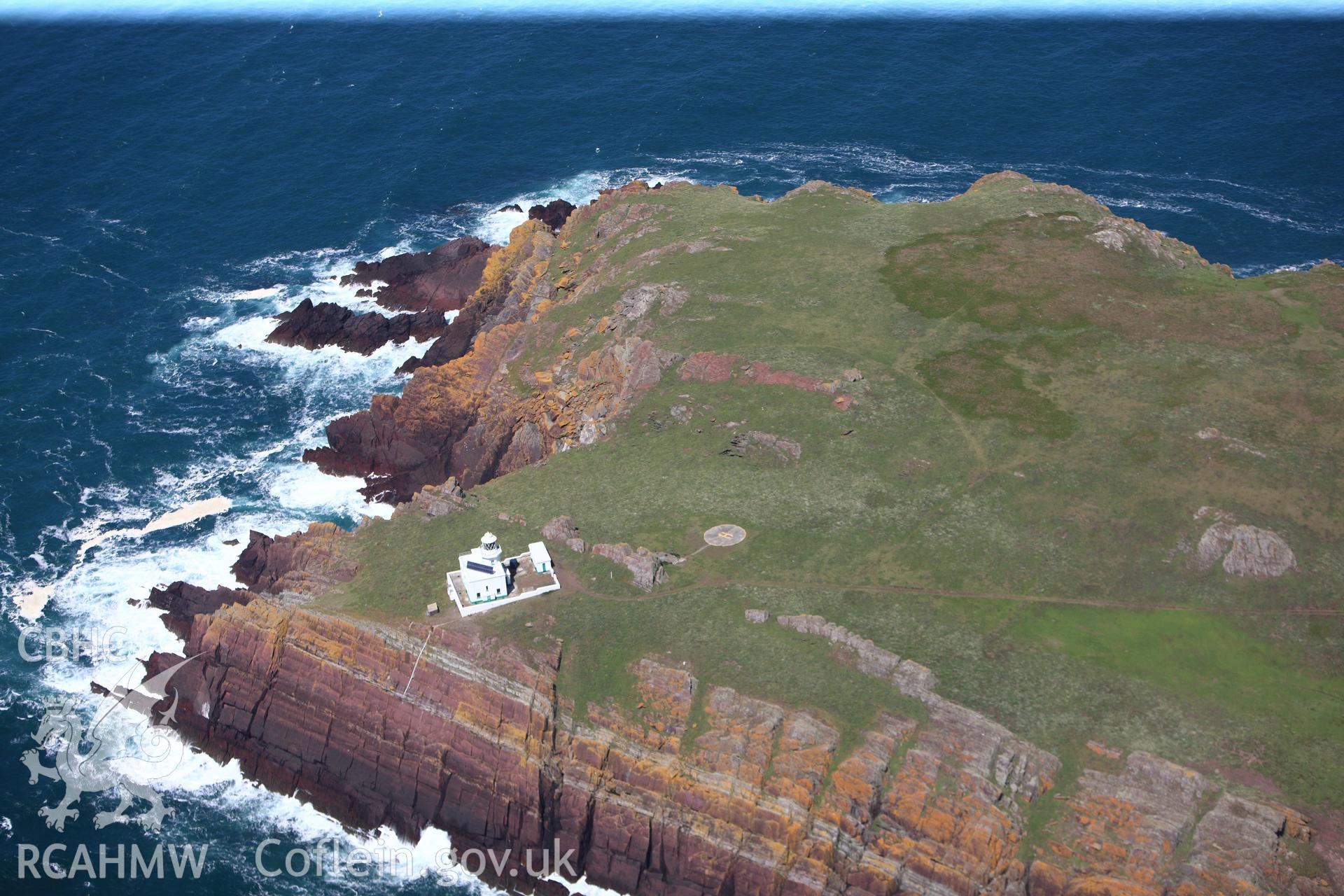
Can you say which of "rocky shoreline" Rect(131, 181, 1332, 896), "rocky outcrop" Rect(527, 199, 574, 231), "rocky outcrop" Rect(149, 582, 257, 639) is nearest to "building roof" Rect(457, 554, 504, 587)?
"rocky shoreline" Rect(131, 181, 1332, 896)

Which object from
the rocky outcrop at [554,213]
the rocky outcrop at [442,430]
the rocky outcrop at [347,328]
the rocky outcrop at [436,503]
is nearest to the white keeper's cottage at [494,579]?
the rocky outcrop at [436,503]

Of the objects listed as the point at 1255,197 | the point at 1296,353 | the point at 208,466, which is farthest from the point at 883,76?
the point at 208,466

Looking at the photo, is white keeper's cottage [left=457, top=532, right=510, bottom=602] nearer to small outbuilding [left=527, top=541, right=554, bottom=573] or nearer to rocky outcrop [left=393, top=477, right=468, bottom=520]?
small outbuilding [left=527, top=541, right=554, bottom=573]

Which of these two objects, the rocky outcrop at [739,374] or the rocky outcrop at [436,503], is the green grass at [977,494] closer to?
the rocky outcrop at [436,503]

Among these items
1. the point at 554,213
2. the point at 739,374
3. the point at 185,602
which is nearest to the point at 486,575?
the point at 185,602

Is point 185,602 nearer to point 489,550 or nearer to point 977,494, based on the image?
point 489,550

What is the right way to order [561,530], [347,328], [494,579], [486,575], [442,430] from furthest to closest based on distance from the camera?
[347,328] → [442,430] → [561,530] → [486,575] → [494,579]

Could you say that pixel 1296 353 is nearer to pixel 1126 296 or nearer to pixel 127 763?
pixel 1126 296

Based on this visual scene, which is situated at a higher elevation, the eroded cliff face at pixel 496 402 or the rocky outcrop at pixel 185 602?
the eroded cliff face at pixel 496 402
